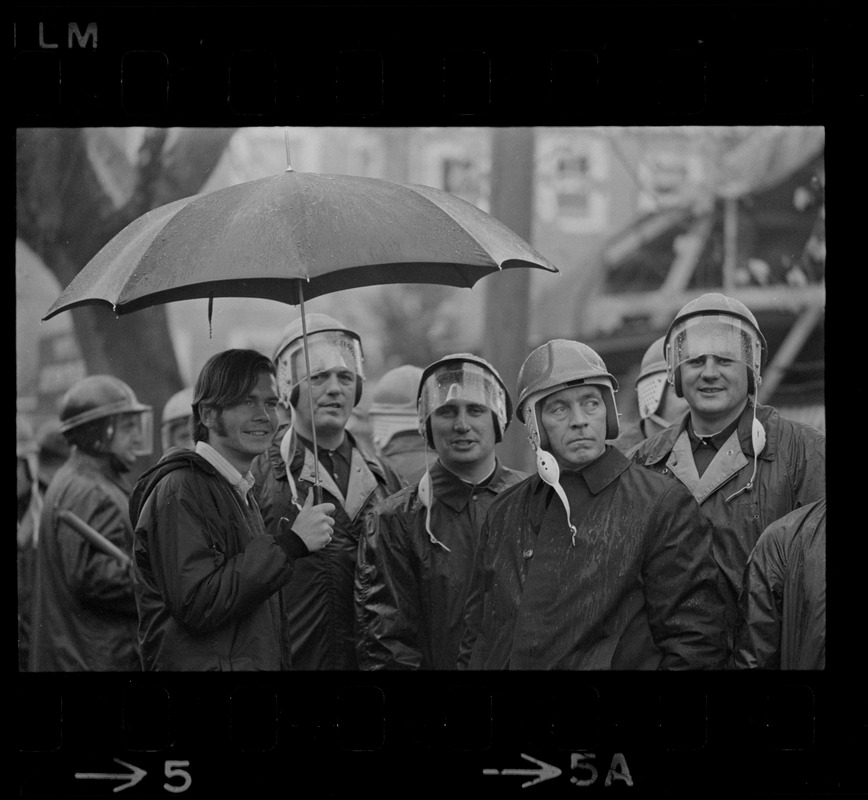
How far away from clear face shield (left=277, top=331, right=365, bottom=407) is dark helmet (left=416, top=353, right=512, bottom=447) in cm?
33

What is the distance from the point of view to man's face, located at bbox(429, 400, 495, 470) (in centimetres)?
561

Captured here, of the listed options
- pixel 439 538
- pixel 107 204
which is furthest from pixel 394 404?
pixel 107 204

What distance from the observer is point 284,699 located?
5570 mm

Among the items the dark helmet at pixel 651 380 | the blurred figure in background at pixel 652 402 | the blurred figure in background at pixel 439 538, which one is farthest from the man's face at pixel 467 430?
the dark helmet at pixel 651 380

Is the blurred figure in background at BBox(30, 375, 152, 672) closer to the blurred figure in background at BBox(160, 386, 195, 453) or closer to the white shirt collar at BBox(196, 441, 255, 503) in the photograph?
the blurred figure in background at BBox(160, 386, 195, 453)

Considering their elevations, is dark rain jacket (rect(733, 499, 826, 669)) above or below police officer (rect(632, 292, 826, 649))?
below

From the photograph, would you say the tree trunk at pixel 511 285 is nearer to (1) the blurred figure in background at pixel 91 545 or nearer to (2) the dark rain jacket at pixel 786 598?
(2) the dark rain jacket at pixel 786 598

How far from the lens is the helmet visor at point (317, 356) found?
5641 mm

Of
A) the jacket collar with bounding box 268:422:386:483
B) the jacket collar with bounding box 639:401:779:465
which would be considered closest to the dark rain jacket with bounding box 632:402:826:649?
the jacket collar with bounding box 639:401:779:465

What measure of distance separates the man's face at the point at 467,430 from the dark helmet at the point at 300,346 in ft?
1.29

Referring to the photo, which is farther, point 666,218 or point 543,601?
point 666,218
